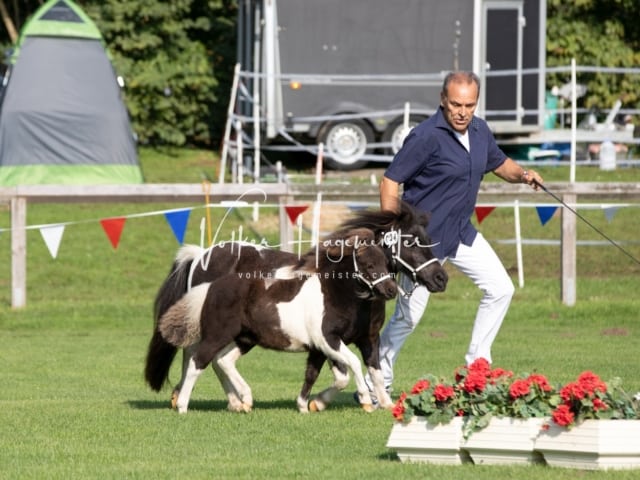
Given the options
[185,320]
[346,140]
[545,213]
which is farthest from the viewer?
[346,140]

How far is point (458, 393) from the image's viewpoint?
6695 mm

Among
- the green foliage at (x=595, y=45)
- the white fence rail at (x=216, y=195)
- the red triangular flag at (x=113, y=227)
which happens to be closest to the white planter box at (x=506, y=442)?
the red triangular flag at (x=113, y=227)

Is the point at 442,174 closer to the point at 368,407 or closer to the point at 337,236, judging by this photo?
the point at 337,236

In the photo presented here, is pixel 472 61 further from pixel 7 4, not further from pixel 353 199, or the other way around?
pixel 7 4

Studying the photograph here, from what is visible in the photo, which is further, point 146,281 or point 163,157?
point 163,157

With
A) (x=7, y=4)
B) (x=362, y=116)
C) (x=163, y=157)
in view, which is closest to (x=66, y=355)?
(x=362, y=116)

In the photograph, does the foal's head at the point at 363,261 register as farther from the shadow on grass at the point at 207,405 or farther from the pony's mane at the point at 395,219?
the shadow on grass at the point at 207,405

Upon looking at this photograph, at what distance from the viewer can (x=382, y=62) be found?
24.4 m

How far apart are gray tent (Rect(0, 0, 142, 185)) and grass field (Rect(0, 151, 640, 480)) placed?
5.37ft

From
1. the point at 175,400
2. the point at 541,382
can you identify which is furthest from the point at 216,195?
the point at 541,382

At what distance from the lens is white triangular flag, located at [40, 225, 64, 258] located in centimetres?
1377

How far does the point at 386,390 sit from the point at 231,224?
12.1 metres

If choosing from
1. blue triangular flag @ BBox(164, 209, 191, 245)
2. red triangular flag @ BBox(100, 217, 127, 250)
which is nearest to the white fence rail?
blue triangular flag @ BBox(164, 209, 191, 245)

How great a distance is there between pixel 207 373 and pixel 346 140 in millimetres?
12401
